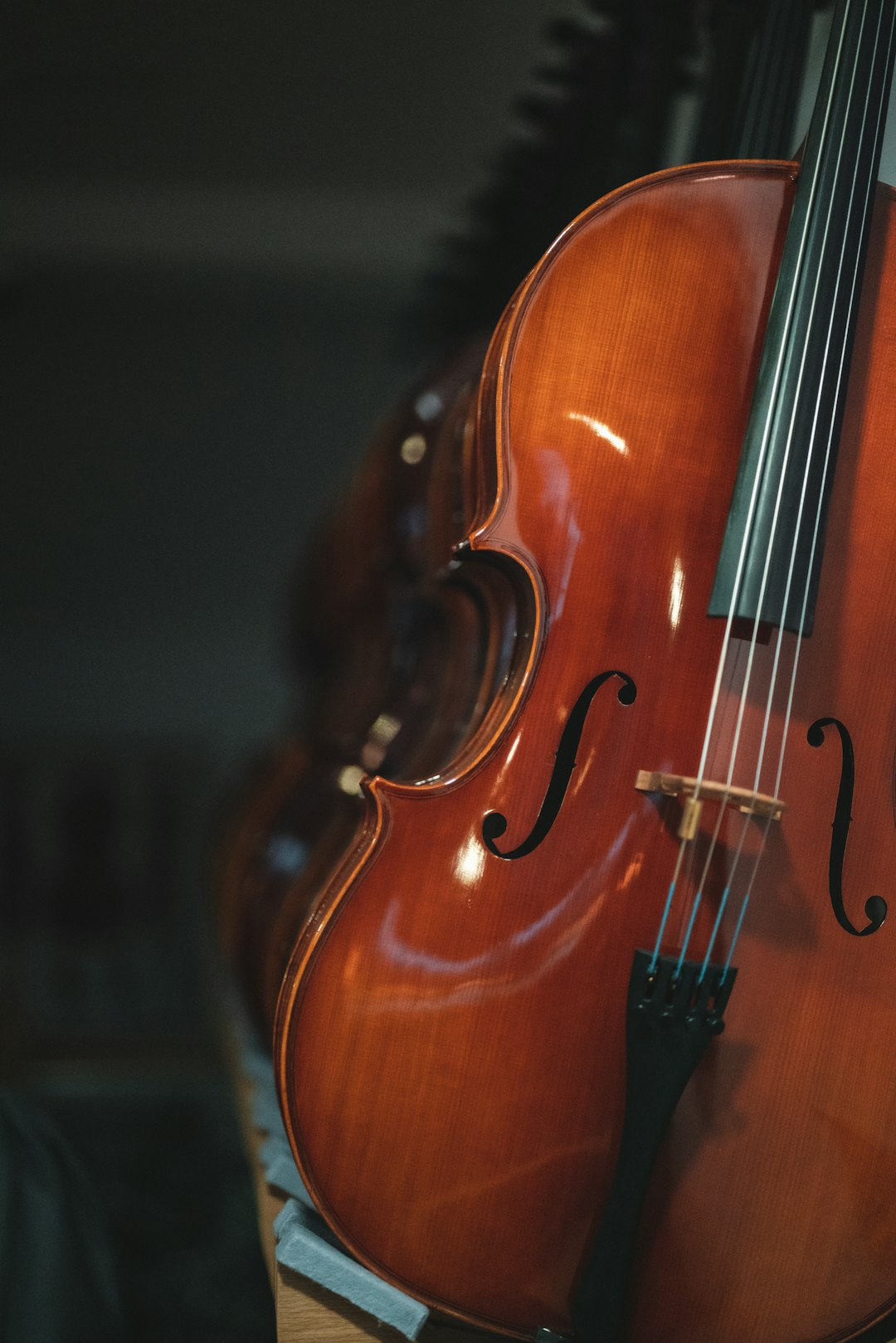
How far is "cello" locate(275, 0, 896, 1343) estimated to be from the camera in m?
0.78

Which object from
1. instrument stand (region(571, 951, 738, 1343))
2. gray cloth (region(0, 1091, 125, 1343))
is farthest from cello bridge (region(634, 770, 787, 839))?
gray cloth (region(0, 1091, 125, 1343))

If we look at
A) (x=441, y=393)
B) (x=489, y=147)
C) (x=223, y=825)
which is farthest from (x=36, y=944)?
(x=489, y=147)

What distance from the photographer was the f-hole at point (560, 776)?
2.68ft

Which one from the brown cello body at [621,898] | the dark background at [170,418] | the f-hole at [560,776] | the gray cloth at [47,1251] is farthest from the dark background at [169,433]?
the f-hole at [560,776]

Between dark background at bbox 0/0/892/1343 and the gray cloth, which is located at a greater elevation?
dark background at bbox 0/0/892/1343

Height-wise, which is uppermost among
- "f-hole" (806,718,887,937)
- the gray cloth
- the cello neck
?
the cello neck

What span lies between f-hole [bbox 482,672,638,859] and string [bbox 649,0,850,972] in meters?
0.07

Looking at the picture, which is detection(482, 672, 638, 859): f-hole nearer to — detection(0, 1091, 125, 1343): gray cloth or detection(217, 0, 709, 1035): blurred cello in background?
detection(217, 0, 709, 1035): blurred cello in background

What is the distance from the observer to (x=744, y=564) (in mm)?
857

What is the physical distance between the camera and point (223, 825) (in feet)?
6.05

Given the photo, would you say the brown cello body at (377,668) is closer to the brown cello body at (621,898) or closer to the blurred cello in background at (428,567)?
the blurred cello in background at (428,567)

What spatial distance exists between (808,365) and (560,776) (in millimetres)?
395

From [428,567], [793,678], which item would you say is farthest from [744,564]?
[428,567]

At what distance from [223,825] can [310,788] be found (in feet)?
1.27
